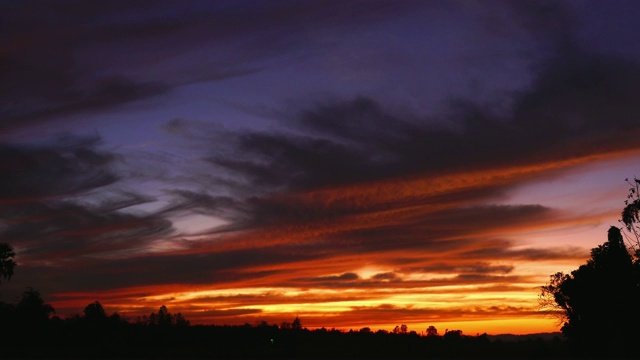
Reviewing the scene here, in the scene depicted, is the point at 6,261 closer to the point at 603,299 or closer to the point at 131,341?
the point at 131,341

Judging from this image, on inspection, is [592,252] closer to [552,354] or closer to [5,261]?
[552,354]

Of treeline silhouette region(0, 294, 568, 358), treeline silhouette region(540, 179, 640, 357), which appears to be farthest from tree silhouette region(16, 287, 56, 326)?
treeline silhouette region(540, 179, 640, 357)

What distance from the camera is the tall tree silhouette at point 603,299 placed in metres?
89.5

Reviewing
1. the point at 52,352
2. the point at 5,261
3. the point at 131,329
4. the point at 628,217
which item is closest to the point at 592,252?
the point at 628,217

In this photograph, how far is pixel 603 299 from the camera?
97.7 m

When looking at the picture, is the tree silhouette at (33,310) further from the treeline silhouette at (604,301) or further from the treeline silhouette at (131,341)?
the treeline silhouette at (604,301)

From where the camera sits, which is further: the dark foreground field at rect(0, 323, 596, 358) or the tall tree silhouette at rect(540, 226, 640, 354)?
the dark foreground field at rect(0, 323, 596, 358)

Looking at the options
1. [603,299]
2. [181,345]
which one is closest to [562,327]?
[603,299]

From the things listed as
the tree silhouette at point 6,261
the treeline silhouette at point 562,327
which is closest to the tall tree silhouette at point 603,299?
the treeline silhouette at point 562,327

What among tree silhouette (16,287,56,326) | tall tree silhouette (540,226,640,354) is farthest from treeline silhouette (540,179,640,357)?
tree silhouette (16,287,56,326)

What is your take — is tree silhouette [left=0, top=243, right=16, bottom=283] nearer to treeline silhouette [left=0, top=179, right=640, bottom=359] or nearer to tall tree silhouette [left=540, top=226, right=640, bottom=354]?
treeline silhouette [left=0, top=179, right=640, bottom=359]

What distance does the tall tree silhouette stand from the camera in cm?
8950

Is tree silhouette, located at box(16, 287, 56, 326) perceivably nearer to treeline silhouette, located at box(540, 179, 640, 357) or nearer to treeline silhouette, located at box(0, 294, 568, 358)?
treeline silhouette, located at box(0, 294, 568, 358)

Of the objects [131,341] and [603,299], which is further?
[131,341]
